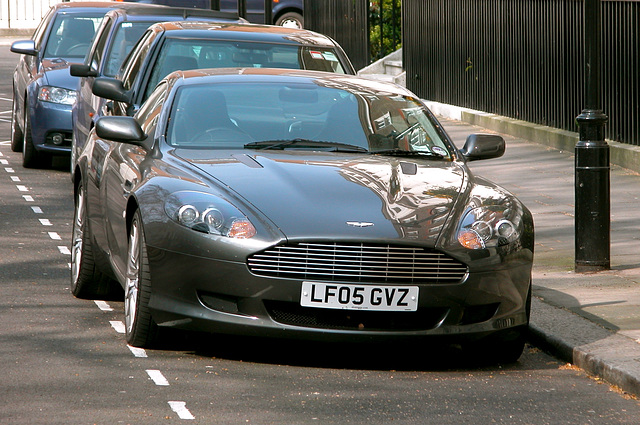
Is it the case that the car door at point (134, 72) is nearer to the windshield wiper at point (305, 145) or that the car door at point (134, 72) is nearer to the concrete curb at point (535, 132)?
the windshield wiper at point (305, 145)

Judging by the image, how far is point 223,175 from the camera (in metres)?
6.34

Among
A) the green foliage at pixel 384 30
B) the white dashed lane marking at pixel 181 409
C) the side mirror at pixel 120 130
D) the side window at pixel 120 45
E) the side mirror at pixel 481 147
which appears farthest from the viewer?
the green foliage at pixel 384 30

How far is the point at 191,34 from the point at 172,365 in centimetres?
457

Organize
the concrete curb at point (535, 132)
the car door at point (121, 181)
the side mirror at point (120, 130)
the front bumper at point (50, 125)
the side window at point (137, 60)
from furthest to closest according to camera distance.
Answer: the front bumper at point (50, 125)
the concrete curb at point (535, 132)
the side window at point (137, 60)
the side mirror at point (120, 130)
the car door at point (121, 181)

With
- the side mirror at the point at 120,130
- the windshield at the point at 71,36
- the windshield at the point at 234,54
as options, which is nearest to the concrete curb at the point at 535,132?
the windshield at the point at 234,54

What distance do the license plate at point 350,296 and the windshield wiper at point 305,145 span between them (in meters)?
1.37

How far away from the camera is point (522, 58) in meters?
16.3

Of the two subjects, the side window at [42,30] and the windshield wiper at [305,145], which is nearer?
the windshield wiper at [305,145]

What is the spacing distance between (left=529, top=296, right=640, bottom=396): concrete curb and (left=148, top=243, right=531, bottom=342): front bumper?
625 millimetres

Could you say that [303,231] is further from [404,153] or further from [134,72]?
[134,72]

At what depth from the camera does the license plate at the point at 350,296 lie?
19.1 feet

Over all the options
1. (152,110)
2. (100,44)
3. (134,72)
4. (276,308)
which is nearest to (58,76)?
(100,44)

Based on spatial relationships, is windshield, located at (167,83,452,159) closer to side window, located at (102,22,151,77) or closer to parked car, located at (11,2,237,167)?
side window, located at (102,22,151,77)

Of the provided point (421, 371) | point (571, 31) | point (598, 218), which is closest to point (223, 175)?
point (421, 371)
